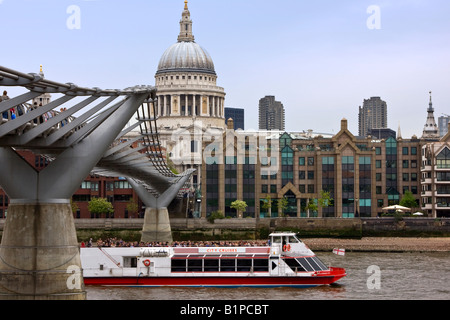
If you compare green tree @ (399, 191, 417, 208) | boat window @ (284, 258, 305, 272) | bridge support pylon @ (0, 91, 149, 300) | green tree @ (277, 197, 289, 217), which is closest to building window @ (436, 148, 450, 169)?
green tree @ (399, 191, 417, 208)

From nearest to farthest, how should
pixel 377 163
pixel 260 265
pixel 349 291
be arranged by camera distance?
1. pixel 349 291
2. pixel 260 265
3. pixel 377 163

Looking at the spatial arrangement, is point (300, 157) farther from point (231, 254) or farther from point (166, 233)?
point (231, 254)

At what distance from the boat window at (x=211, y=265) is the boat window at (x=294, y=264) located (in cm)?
392

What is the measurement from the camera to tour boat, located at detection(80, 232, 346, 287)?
55.5m

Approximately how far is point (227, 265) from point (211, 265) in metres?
0.91

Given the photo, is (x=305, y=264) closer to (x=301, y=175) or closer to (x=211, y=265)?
(x=211, y=265)

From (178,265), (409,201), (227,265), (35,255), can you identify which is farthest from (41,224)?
(409,201)

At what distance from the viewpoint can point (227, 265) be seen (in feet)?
184

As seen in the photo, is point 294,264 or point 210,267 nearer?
point 294,264

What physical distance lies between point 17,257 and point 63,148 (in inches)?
172

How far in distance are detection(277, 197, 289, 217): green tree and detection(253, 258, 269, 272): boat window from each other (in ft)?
181

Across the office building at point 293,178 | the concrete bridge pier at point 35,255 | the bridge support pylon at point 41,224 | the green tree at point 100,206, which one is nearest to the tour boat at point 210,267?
the bridge support pylon at point 41,224

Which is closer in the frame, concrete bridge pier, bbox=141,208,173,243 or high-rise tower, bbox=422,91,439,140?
concrete bridge pier, bbox=141,208,173,243

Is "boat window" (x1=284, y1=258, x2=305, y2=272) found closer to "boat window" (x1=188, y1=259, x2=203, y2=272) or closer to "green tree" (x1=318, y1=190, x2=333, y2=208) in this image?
"boat window" (x1=188, y1=259, x2=203, y2=272)
